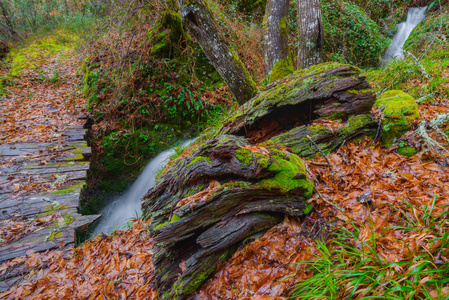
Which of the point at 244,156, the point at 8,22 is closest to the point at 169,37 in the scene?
the point at 244,156

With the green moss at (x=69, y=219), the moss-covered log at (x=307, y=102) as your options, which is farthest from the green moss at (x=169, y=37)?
the green moss at (x=69, y=219)

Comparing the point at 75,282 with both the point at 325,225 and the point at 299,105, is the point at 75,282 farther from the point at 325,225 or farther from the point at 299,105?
the point at 299,105

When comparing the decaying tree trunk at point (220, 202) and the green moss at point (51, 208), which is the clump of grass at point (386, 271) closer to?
the decaying tree trunk at point (220, 202)

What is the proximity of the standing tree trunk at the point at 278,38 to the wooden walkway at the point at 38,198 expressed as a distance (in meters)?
5.58

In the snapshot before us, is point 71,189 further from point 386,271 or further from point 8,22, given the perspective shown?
point 8,22

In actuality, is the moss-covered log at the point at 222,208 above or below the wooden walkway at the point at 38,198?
above

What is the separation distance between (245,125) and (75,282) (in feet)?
11.5

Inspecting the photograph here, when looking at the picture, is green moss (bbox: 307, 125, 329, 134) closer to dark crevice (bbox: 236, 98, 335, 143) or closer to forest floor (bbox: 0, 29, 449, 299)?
dark crevice (bbox: 236, 98, 335, 143)

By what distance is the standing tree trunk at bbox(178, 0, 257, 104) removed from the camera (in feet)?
14.8

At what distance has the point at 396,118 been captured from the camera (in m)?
3.20

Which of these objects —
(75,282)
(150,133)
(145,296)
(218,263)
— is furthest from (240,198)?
(150,133)

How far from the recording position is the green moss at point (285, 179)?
2377mm

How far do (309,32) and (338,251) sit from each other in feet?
16.1

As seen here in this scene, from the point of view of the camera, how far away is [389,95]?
3.85 m
